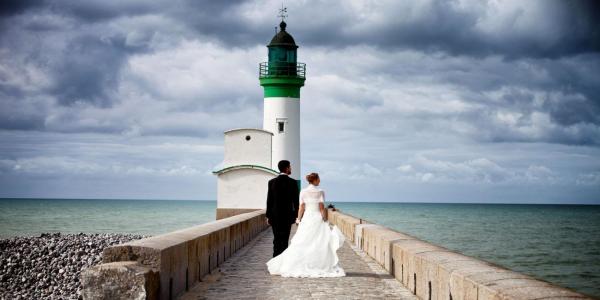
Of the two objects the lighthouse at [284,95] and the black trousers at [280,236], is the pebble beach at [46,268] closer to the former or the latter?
the black trousers at [280,236]

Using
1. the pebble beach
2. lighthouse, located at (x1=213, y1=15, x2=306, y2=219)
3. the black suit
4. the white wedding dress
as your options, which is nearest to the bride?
the white wedding dress

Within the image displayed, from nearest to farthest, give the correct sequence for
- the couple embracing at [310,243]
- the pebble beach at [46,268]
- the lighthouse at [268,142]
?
1. the couple embracing at [310,243]
2. the pebble beach at [46,268]
3. the lighthouse at [268,142]

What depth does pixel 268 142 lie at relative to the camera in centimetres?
3559

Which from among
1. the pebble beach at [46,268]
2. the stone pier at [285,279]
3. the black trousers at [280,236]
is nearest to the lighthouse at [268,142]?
the pebble beach at [46,268]

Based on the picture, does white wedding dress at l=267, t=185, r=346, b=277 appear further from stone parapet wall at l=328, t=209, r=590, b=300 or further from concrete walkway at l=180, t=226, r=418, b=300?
stone parapet wall at l=328, t=209, r=590, b=300

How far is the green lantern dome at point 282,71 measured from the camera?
37594mm

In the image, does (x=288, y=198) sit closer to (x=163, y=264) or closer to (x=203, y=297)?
(x=203, y=297)

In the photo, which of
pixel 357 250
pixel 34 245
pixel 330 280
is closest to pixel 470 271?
pixel 330 280

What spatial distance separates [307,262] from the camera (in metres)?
11.5

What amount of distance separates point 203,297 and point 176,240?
782mm

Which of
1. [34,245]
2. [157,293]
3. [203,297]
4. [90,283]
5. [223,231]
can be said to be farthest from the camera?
[34,245]

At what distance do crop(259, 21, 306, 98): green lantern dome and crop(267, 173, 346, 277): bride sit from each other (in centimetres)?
2613

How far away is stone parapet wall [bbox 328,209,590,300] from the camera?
5945 mm

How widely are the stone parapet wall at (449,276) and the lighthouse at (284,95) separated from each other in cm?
2440
